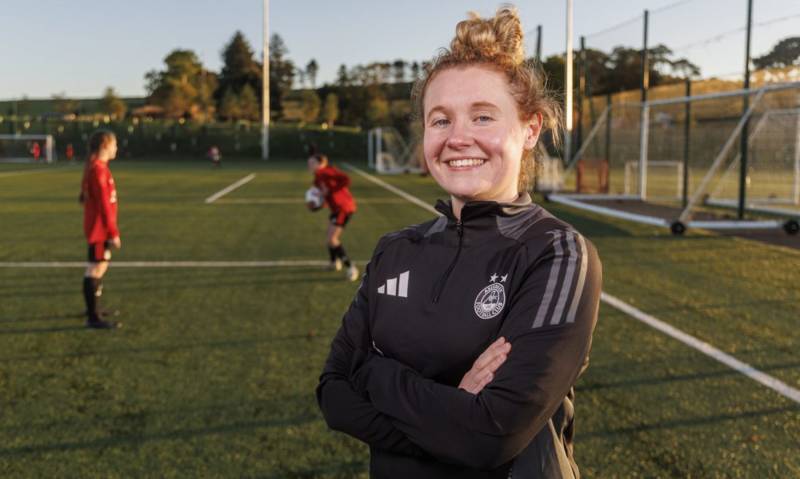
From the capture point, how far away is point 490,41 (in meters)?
1.72

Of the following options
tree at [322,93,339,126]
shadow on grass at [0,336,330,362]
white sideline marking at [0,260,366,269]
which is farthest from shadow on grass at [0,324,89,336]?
tree at [322,93,339,126]

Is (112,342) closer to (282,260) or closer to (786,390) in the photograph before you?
(282,260)

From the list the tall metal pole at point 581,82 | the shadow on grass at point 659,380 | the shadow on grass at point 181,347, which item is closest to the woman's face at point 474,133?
the shadow on grass at point 659,380

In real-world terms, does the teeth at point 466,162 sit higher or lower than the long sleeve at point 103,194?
higher

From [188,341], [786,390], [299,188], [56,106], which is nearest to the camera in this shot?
[786,390]

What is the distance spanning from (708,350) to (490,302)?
4566 millimetres

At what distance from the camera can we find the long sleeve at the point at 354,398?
1.77m

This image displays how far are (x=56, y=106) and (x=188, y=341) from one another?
14908 centimetres

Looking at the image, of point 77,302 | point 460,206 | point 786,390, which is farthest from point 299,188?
point 460,206

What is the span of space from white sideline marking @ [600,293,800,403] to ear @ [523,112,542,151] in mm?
3678

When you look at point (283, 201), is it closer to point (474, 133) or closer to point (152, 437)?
point (152, 437)

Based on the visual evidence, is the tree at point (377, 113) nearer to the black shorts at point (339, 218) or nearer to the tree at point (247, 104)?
the tree at point (247, 104)

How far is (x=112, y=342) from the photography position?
6.01 meters

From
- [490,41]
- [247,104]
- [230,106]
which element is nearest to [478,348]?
[490,41]
